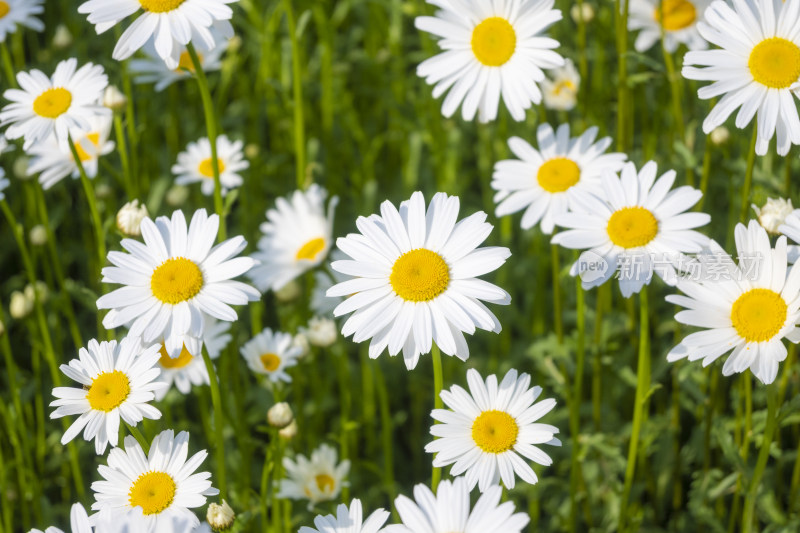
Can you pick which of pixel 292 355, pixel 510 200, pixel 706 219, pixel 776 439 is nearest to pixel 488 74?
pixel 510 200

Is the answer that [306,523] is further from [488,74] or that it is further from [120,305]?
[488,74]

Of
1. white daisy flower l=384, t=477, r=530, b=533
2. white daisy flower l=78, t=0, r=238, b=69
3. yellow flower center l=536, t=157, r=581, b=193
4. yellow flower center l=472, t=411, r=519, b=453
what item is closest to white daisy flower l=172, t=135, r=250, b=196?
white daisy flower l=78, t=0, r=238, b=69

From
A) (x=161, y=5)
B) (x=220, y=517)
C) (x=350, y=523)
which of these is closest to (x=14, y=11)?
(x=161, y=5)

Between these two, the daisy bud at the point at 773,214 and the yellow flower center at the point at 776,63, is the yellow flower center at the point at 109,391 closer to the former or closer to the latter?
the daisy bud at the point at 773,214

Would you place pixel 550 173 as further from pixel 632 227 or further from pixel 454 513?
pixel 454 513

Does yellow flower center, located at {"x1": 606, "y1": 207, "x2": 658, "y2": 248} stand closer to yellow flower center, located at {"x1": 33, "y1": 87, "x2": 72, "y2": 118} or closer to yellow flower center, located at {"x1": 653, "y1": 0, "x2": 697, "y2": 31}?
yellow flower center, located at {"x1": 653, "y1": 0, "x2": 697, "y2": 31}

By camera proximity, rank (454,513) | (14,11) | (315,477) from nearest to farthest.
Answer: (454,513) < (315,477) < (14,11)

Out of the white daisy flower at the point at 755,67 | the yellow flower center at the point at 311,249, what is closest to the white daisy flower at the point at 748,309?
the white daisy flower at the point at 755,67

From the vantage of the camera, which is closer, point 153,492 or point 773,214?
point 153,492
